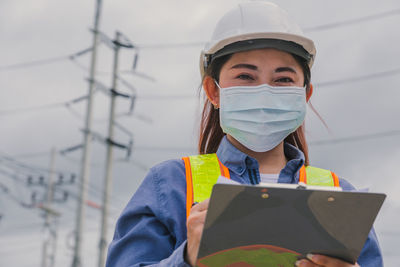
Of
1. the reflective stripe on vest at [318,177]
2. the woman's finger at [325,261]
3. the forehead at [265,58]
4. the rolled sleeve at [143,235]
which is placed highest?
the forehead at [265,58]

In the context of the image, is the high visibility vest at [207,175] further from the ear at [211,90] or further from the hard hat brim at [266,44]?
the hard hat brim at [266,44]

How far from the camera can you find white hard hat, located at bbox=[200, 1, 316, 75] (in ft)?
8.62

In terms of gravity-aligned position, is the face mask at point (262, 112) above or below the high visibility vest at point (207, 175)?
above

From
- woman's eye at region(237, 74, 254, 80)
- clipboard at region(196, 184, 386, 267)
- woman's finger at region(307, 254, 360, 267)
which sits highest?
woman's eye at region(237, 74, 254, 80)

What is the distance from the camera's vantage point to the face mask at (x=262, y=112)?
2.58 m

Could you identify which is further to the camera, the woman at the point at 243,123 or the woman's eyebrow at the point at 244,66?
the woman's eyebrow at the point at 244,66

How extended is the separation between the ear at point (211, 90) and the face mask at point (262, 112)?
0.19 meters

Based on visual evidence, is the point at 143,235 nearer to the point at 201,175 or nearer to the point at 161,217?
the point at 161,217

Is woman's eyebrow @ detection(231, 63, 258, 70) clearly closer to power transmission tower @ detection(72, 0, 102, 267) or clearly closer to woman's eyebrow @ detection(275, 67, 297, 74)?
woman's eyebrow @ detection(275, 67, 297, 74)

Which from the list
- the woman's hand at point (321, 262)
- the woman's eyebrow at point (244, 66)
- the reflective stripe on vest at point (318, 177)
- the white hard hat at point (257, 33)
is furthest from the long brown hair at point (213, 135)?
the woman's hand at point (321, 262)

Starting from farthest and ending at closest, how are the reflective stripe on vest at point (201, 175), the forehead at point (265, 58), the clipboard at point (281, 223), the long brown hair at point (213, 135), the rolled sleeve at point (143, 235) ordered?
the long brown hair at point (213, 135) < the forehead at point (265, 58) < the reflective stripe on vest at point (201, 175) < the rolled sleeve at point (143, 235) < the clipboard at point (281, 223)

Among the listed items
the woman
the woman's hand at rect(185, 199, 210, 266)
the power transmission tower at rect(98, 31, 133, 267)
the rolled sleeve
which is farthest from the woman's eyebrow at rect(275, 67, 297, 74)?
the power transmission tower at rect(98, 31, 133, 267)

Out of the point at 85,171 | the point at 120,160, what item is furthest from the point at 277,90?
the point at 120,160

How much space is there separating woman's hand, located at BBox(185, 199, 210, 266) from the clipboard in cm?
4
